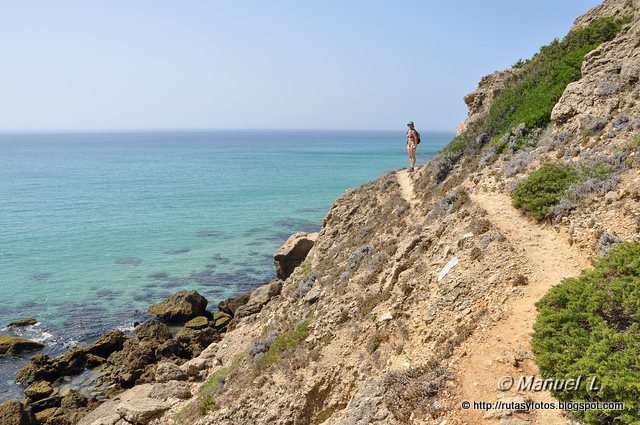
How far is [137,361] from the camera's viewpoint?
24.8m

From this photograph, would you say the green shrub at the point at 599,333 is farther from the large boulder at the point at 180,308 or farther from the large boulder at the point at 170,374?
the large boulder at the point at 180,308

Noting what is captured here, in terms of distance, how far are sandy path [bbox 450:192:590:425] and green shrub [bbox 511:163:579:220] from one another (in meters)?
0.53

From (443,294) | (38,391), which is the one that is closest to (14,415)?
(38,391)

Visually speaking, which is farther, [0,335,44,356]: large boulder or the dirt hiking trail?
[0,335,44,356]: large boulder

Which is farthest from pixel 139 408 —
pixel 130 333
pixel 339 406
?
pixel 130 333

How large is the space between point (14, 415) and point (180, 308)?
1234cm

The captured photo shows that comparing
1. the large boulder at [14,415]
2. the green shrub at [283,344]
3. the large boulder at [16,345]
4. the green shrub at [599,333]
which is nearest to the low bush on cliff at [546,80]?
the green shrub at [599,333]

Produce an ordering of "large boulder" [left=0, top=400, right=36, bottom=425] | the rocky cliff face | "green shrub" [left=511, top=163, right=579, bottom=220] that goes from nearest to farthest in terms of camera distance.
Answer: the rocky cliff face
"green shrub" [left=511, top=163, right=579, bottom=220]
"large boulder" [left=0, top=400, right=36, bottom=425]

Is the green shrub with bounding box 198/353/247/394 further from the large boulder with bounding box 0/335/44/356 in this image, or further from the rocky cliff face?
the large boulder with bounding box 0/335/44/356

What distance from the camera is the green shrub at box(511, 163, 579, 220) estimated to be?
1388 centimetres

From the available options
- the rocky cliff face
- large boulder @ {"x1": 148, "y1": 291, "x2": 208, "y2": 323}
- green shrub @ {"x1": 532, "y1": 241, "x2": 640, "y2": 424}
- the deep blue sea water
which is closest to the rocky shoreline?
large boulder @ {"x1": 148, "y1": 291, "x2": 208, "y2": 323}

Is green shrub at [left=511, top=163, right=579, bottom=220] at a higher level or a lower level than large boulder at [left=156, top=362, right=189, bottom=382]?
higher

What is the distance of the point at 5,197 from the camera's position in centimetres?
7038

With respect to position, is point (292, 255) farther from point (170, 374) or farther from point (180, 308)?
point (170, 374)
